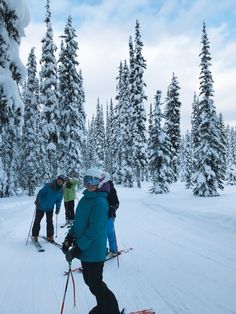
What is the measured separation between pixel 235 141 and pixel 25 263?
8488 cm

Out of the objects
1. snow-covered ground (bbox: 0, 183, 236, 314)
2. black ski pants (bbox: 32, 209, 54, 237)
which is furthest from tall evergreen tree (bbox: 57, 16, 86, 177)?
black ski pants (bbox: 32, 209, 54, 237)

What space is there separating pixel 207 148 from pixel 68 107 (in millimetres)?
16066

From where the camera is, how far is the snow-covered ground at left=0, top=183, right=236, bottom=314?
5773mm

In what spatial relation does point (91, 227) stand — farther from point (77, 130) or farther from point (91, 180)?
point (77, 130)

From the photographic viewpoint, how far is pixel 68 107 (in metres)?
36.7

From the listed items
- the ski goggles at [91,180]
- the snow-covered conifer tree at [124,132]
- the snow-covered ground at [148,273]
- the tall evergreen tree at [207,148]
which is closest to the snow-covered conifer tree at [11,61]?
the snow-covered ground at [148,273]

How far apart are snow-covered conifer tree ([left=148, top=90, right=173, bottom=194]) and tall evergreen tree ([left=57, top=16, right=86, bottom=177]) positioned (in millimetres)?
8206

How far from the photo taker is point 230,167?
61.3 meters

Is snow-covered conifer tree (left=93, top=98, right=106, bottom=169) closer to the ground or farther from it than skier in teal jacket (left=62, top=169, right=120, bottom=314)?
farther from it

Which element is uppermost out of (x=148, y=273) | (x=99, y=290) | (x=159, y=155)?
(x=159, y=155)

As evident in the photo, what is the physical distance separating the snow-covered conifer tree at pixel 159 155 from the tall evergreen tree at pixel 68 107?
8.21 m

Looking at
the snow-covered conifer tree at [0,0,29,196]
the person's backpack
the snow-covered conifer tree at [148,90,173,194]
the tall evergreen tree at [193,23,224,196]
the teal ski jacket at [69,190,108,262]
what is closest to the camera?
the teal ski jacket at [69,190,108,262]

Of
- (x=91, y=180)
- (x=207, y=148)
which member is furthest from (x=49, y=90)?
(x=91, y=180)

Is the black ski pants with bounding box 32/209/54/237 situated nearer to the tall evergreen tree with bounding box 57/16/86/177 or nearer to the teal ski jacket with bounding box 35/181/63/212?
the teal ski jacket with bounding box 35/181/63/212
